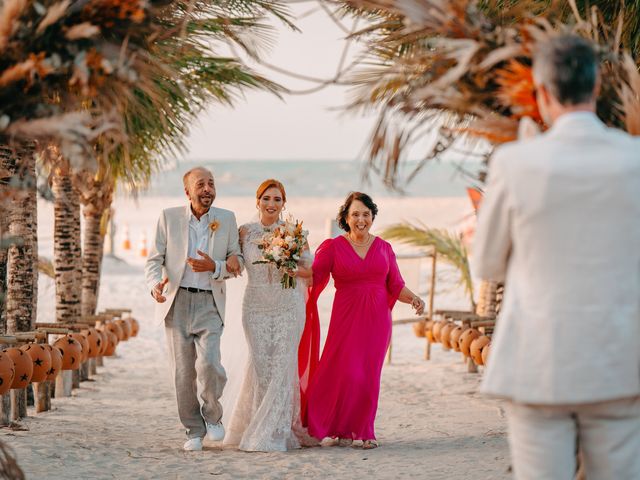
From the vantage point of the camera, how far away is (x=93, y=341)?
37.5ft

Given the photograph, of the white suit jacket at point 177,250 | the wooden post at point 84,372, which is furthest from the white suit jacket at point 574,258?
the wooden post at point 84,372

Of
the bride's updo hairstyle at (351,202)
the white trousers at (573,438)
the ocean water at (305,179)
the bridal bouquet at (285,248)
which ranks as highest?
the ocean water at (305,179)

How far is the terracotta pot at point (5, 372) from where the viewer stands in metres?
7.73

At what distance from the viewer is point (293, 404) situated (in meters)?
8.25

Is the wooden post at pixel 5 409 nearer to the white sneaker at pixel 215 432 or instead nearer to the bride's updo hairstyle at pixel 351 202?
the white sneaker at pixel 215 432

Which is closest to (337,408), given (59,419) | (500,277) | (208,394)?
(208,394)

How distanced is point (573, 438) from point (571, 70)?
1.14 metres

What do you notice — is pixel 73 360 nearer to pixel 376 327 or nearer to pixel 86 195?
pixel 376 327

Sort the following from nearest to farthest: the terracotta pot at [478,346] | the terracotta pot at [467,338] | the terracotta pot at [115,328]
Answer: the terracotta pot at [478,346], the terracotta pot at [467,338], the terracotta pot at [115,328]

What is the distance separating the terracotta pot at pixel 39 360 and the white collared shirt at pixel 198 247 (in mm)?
1698

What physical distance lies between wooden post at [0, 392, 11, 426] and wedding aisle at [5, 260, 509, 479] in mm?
216

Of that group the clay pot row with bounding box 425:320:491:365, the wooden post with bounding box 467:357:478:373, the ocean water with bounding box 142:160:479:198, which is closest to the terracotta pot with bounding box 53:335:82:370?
the clay pot row with bounding box 425:320:491:365

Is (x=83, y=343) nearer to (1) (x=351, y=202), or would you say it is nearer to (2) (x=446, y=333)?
(1) (x=351, y=202)

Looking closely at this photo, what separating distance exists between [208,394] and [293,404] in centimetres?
73
